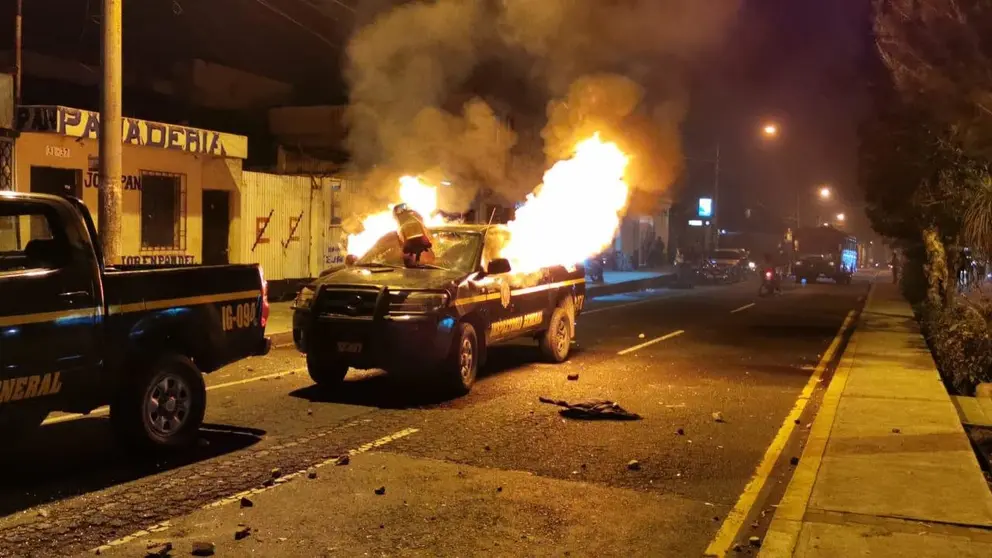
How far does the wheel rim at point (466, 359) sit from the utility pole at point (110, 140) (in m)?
4.82

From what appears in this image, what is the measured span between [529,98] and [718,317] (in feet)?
26.0

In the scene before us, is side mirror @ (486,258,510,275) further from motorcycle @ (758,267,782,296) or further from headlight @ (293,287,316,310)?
motorcycle @ (758,267,782,296)

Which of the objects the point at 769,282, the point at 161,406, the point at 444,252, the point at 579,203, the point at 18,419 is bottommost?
the point at 161,406

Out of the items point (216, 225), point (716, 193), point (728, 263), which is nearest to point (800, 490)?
point (216, 225)

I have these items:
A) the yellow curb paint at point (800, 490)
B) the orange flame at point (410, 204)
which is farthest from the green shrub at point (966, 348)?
the orange flame at point (410, 204)

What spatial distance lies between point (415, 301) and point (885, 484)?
472 centimetres

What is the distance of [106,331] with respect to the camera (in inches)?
235

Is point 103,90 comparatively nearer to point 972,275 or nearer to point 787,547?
point 787,547

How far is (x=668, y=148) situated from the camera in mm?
13719

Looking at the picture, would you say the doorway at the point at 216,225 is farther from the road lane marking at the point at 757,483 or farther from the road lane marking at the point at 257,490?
the road lane marking at the point at 757,483

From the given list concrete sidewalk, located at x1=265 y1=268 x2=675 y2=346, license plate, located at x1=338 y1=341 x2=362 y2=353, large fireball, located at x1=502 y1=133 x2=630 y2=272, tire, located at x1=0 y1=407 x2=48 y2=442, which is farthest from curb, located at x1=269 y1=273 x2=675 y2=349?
tire, located at x1=0 y1=407 x2=48 y2=442

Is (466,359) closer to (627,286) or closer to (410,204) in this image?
(410,204)

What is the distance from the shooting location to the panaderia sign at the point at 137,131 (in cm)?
1421

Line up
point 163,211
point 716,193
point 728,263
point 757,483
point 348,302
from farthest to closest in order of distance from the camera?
point 716,193, point 728,263, point 163,211, point 348,302, point 757,483
